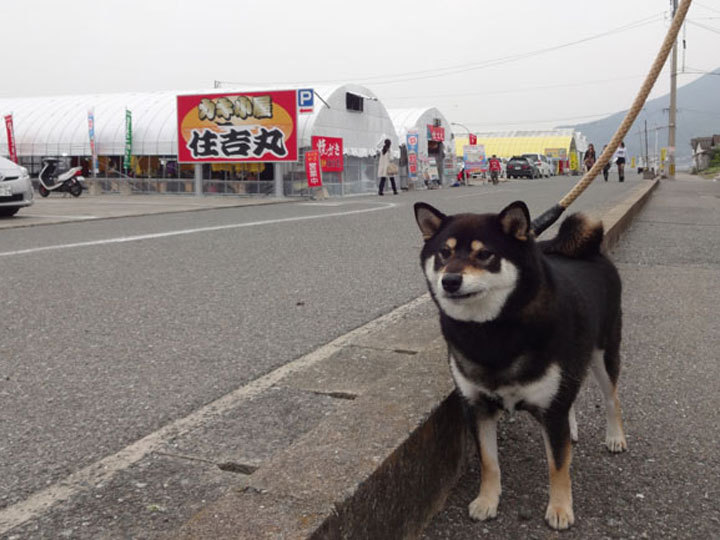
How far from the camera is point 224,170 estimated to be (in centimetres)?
2414

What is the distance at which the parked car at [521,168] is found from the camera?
→ 46.7 m

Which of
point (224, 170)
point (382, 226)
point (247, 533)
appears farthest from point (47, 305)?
point (224, 170)

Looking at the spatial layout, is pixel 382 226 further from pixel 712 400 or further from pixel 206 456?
pixel 206 456

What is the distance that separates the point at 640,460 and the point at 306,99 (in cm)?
2165

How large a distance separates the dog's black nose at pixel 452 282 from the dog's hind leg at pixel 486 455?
1.39ft

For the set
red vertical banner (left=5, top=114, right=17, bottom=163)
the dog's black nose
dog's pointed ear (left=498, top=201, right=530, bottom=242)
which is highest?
red vertical banner (left=5, top=114, right=17, bottom=163)

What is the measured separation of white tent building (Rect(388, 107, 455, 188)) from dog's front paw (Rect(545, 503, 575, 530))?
31.9 metres

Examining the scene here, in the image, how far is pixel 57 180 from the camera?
23.0m

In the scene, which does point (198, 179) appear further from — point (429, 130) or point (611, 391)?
point (611, 391)

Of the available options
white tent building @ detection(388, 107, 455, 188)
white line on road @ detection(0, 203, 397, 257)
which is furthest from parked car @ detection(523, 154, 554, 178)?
white line on road @ detection(0, 203, 397, 257)

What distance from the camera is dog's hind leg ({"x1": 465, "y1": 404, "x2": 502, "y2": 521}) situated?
2.01 meters

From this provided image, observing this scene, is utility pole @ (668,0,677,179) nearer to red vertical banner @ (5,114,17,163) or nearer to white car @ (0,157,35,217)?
red vertical banner @ (5,114,17,163)

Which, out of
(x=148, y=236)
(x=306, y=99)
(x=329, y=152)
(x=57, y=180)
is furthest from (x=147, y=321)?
(x=57, y=180)

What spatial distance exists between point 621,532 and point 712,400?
1298 millimetres
